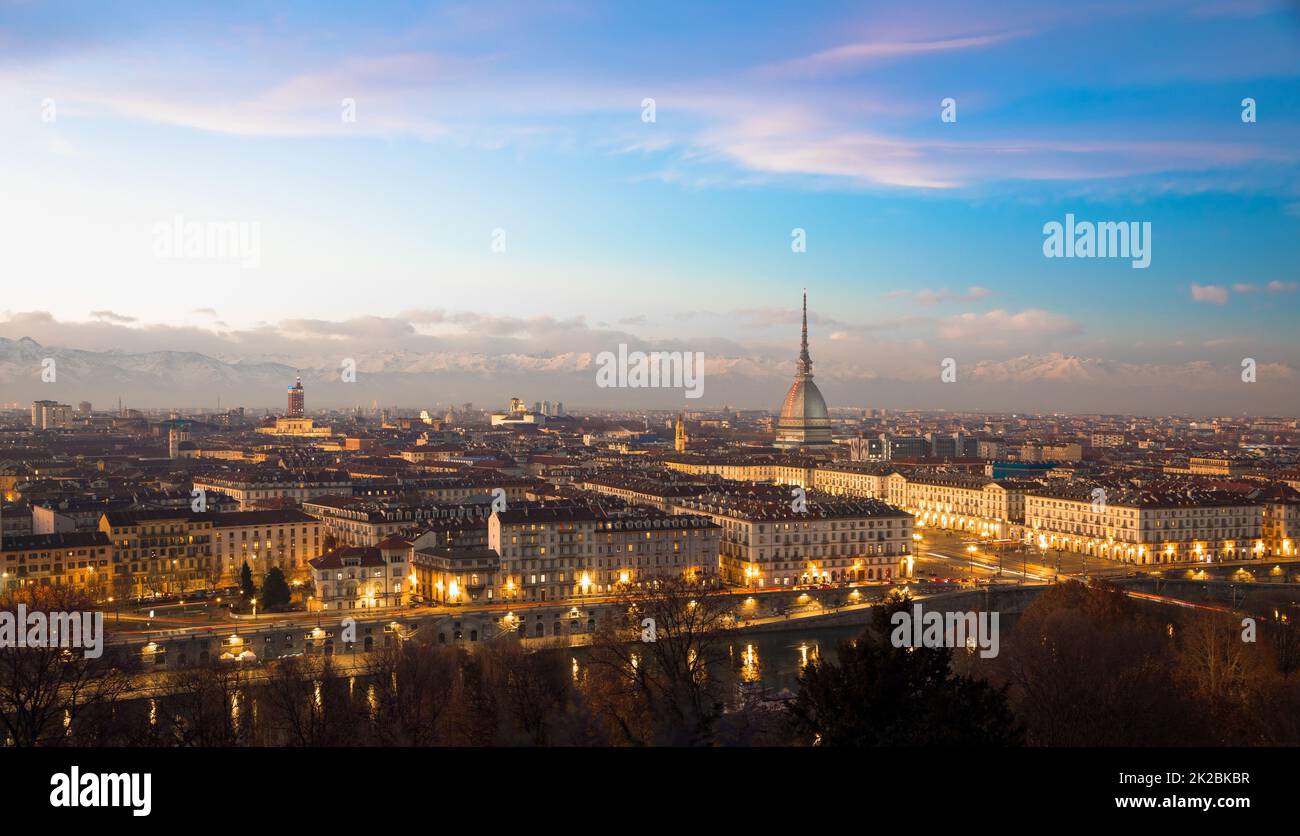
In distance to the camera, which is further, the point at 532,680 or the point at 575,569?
the point at 575,569

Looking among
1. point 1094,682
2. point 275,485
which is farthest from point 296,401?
point 1094,682

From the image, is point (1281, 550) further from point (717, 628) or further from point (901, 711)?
point (901, 711)

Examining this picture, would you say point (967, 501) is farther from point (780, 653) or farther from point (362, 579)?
point (362, 579)

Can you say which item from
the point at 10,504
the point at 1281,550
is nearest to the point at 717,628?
the point at 1281,550

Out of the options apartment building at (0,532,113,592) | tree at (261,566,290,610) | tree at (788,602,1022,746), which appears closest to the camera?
tree at (788,602,1022,746)

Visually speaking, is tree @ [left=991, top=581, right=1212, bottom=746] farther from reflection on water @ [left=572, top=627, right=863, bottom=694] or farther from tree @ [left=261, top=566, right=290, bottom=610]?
tree @ [left=261, top=566, right=290, bottom=610]

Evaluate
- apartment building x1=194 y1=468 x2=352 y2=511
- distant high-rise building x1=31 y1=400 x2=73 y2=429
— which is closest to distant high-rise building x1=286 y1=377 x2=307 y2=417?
distant high-rise building x1=31 y1=400 x2=73 y2=429
